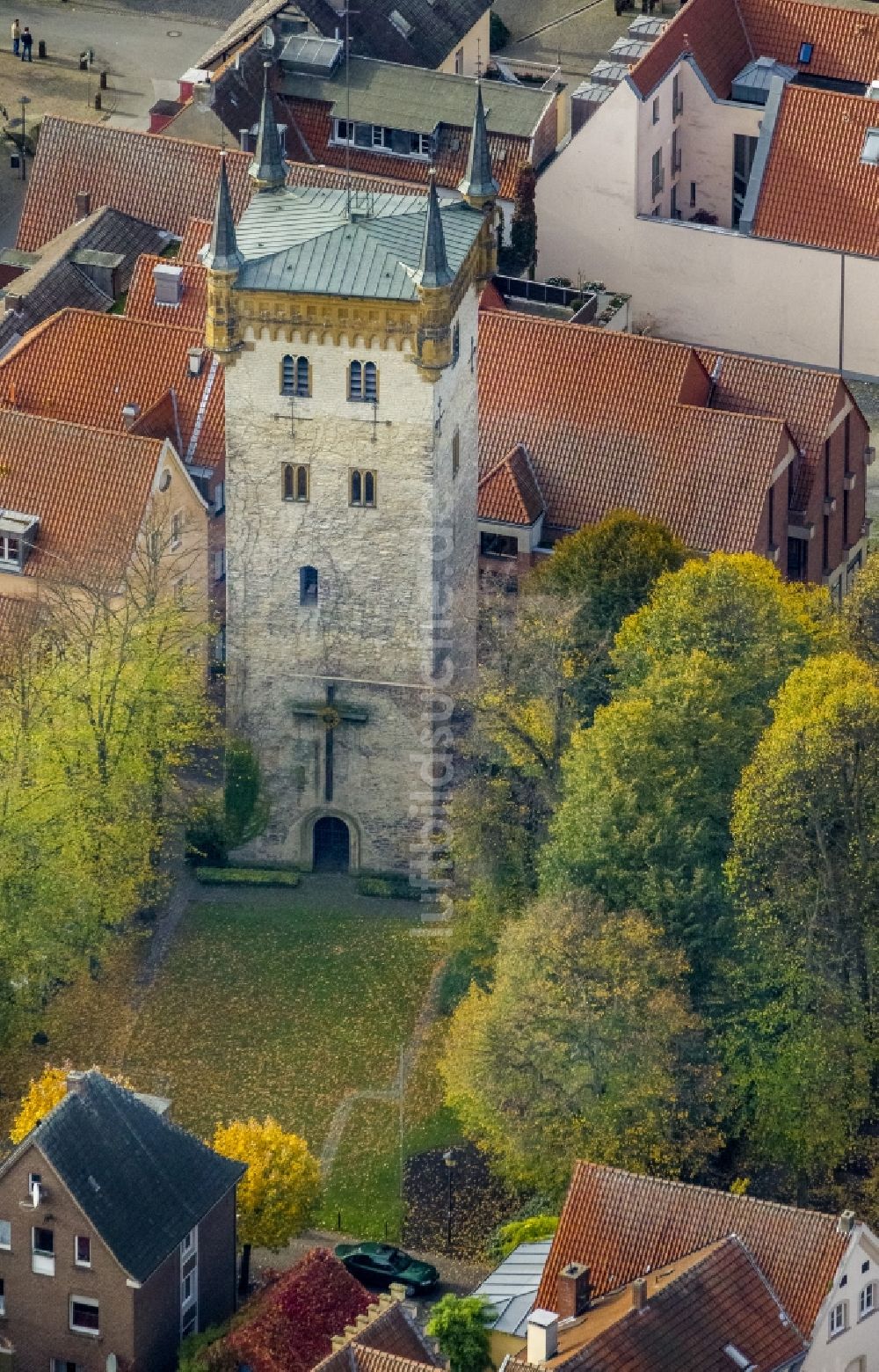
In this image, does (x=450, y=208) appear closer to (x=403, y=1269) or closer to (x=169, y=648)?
(x=169, y=648)

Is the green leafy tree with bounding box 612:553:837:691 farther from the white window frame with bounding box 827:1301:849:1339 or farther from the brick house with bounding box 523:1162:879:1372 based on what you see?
the white window frame with bounding box 827:1301:849:1339

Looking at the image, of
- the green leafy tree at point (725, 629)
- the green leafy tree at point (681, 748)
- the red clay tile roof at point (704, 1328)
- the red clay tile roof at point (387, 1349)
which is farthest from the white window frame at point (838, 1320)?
the green leafy tree at point (725, 629)

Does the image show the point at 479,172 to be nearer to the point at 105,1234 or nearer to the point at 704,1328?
the point at 105,1234

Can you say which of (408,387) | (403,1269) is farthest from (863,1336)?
(408,387)

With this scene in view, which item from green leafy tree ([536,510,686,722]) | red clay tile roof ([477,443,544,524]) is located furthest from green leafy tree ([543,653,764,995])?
red clay tile roof ([477,443,544,524])

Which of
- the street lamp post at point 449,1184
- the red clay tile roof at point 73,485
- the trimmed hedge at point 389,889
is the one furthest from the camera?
the red clay tile roof at point 73,485

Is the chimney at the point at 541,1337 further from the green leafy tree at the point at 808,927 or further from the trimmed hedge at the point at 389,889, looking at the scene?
the trimmed hedge at the point at 389,889
